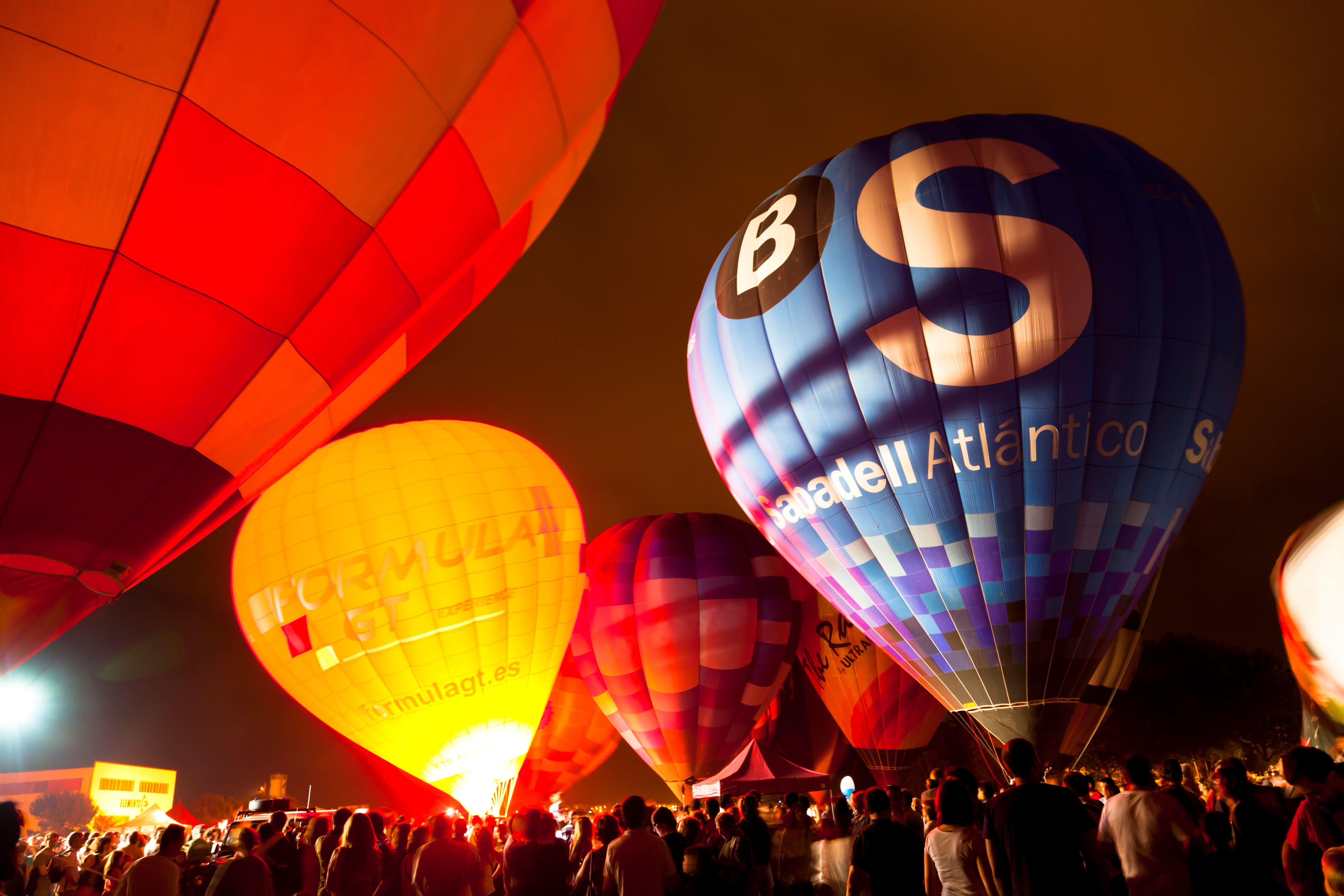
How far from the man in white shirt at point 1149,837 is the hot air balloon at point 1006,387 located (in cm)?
499

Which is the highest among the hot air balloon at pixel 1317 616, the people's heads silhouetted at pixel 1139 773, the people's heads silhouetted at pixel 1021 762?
the hot air balloon at pixel 1317 616

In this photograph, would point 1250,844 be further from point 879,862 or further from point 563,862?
point 563,862

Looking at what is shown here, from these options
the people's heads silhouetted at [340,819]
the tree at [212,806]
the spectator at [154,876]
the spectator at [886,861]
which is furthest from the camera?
the tree at [212,806]

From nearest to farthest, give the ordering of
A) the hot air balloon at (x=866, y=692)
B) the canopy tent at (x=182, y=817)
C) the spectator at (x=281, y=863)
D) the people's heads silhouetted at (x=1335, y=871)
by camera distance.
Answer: the people's heads silhouetted at (x=1335, y=871) < the spectator at (x=281, y=863) < the hot air balloon at (x=866, y=692) < the canopy tent at (x=182, y=817)

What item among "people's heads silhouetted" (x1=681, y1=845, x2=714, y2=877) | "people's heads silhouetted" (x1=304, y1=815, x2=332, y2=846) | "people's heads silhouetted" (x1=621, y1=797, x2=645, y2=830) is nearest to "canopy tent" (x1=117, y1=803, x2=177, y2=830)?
"people's heads silhouetted" (x1=304, y1=815, x2=332, y2=846)

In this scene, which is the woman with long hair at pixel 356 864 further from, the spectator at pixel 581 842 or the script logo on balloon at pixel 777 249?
the script logo on balloon at pixel 777 249

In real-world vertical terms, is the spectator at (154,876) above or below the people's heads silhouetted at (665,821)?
above

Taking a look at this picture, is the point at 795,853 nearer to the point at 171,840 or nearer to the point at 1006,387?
the point at 171,840

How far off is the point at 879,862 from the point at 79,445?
3358mm

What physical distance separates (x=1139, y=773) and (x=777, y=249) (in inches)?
272

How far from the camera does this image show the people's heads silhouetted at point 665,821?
4867 mm

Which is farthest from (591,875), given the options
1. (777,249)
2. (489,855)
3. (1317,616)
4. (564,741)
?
(564,741)

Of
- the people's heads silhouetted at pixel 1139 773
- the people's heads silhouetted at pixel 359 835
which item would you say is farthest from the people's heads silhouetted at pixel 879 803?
the people's heads silhouetted at pixel 359 835

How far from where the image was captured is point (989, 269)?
7.69m
